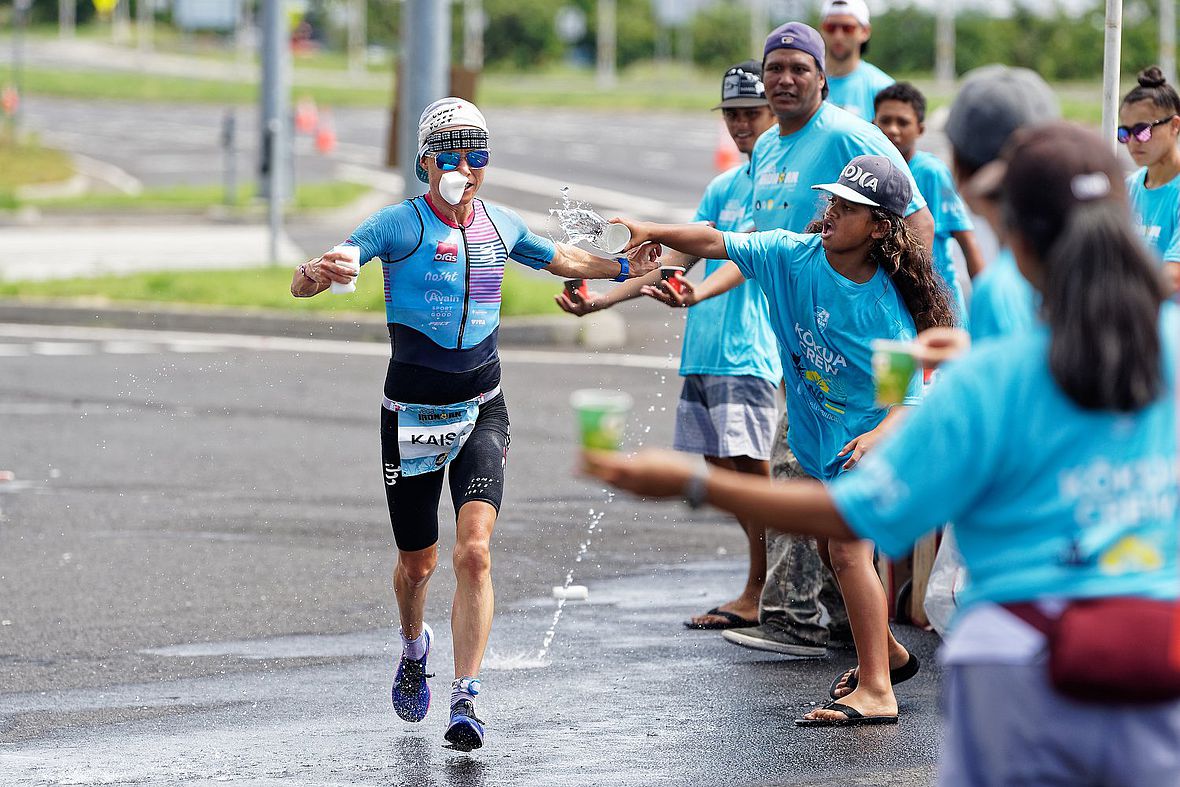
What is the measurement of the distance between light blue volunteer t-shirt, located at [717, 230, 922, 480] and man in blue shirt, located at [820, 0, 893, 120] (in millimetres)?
2998

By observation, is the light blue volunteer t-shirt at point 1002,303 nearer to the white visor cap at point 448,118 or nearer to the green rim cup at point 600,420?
the green rim cup at point 600,420

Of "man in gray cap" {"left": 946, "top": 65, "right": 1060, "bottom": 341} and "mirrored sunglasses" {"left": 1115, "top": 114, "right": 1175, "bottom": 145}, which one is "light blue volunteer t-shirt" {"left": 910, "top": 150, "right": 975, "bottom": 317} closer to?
"mirrored sunglasses" {"left": 1115, "top": 114, "right": 1175, "bottom": 145}

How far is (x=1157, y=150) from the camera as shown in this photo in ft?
22.4

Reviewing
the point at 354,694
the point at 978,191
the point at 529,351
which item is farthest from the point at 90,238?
the point at 978,191

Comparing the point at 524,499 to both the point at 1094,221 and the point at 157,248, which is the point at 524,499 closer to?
the point at 1094,221

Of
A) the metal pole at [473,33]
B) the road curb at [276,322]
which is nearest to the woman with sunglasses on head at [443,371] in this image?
the road curb at [276,322]

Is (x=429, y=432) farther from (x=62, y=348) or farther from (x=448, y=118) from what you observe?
(x=62, y=348)

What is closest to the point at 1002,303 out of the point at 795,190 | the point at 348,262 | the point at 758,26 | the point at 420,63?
the point at 348,262

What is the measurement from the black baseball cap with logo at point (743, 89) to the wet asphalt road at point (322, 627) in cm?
208

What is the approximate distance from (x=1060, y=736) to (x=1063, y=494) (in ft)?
1.22

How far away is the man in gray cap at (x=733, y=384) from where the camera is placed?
7.16m

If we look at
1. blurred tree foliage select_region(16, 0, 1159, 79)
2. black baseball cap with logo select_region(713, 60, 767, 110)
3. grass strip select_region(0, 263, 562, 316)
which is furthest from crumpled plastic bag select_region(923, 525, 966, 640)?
blurred tree foliage select_region(16, 0, 1159, 79)

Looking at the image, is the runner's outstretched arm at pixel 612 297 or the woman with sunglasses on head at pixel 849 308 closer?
the woman with sunglasses on head at pixel 849 308

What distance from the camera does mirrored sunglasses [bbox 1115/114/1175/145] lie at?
6.78m
